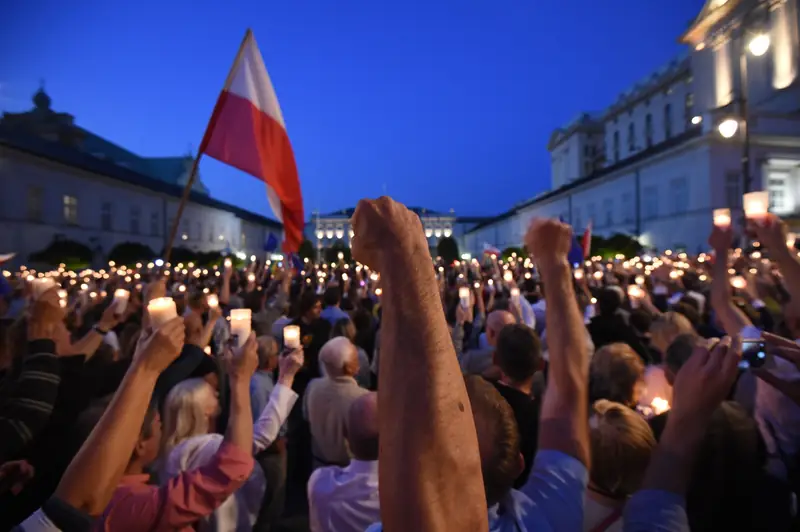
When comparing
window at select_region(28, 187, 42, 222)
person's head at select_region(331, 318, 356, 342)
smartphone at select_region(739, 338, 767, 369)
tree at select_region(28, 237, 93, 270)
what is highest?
window at select_region(28, 187, 42, 222)

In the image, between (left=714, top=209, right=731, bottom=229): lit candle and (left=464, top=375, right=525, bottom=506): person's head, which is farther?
(left=714, top=209, right=731, bottom=229): lit candle

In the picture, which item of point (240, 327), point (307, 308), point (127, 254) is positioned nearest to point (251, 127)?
point (307, 308)

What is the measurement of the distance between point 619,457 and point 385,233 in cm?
160

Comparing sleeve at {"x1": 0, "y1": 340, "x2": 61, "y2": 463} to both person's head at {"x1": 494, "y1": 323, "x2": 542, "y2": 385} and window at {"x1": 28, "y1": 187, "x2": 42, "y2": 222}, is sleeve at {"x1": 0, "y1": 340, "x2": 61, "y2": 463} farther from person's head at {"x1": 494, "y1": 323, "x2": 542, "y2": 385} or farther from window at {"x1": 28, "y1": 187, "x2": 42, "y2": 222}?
window at {"x1": 28, "y1": 187, "x2": 42, "y2": 222}

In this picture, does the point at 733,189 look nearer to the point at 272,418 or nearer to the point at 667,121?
the point at 667,121

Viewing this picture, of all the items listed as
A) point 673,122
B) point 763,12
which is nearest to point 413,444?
point 763,12

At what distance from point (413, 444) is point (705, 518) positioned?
207 centimetres

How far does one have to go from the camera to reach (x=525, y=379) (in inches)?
134

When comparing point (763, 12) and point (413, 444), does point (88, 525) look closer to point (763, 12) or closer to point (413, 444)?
point (413, 444)

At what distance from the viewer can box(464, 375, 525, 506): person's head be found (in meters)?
1.74

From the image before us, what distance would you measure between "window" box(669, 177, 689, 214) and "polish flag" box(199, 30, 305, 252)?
32.1 metres

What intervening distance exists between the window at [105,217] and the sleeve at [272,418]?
3903 cm

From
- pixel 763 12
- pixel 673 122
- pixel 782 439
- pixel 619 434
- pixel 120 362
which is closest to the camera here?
pixel 619 434

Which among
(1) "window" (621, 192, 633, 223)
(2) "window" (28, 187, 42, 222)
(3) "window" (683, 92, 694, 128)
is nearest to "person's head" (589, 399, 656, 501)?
(2) "window" (28, 187, 42, 222)
